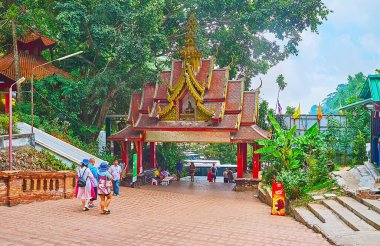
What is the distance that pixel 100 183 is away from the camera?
987 cm

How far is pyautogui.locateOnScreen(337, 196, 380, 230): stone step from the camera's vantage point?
8.66 m

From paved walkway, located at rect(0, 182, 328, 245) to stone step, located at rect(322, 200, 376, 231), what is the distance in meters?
0.91

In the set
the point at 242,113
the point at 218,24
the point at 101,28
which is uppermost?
the point at 218,24

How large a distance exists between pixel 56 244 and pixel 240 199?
10.8 meters

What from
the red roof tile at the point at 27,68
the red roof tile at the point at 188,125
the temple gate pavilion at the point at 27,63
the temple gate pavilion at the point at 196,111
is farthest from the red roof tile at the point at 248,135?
the red roof tile at the point at 27,68

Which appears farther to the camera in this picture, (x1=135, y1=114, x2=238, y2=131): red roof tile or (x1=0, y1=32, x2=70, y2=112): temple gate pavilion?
(x1=0, y1=32, x2=70, y2=112): temple gate pavilion

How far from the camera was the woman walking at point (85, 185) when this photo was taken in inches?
411

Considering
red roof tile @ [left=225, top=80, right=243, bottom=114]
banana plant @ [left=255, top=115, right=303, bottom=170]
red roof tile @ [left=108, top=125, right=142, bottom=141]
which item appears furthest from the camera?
red roof tile @ [left=108, top=125, right=142, bottom=141]

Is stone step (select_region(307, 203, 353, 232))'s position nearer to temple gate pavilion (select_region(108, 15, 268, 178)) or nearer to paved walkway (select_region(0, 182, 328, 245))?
paved walkway (select_region(0, 182, 328, 245))

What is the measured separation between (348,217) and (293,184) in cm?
359

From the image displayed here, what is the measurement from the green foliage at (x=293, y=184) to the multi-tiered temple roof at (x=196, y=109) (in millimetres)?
5267

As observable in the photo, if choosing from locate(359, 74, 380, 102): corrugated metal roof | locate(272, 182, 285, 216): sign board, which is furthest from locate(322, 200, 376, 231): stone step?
locate(359, 74, 380, 102): corrugated metal roof

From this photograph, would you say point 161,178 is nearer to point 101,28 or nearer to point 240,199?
point 240,199

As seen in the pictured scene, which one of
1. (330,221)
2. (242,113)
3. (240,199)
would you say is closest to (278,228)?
(330,221)
